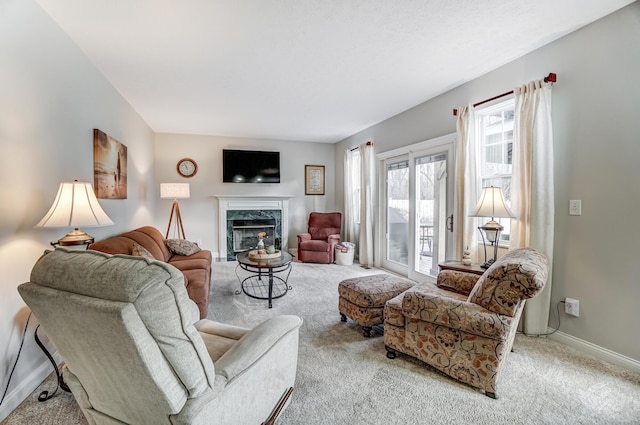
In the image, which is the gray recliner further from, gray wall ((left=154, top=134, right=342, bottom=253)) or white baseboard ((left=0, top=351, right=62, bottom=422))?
gray wall ((left=154, top=134, right=342, bottom=253))

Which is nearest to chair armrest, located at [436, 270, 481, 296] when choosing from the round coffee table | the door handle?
the door handle

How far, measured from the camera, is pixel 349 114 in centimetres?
461

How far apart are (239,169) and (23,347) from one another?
4.64 meters

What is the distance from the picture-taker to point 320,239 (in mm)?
5895

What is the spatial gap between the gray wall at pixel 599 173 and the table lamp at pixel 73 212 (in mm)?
3668

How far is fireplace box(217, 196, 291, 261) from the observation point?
6.04 m

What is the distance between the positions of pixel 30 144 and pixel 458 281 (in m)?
3.37

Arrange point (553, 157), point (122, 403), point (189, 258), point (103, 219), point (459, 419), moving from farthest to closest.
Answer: point (189, 258)
point (553, 157)
point (103, 219)
point (459, 419)
point (122, 403)

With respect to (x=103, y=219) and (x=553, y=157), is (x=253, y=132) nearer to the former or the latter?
(x=103, y=219)

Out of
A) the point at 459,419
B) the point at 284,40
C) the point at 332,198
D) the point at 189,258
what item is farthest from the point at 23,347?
the point at 332,198

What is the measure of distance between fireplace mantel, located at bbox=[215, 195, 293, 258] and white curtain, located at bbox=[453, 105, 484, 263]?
3.93 metres

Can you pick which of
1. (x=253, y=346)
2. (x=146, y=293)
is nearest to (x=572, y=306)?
(x=253, y=346)

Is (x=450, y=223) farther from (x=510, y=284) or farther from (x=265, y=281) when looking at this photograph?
(x=265, y=281)

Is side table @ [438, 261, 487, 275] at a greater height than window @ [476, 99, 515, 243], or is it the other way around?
window @ [476, 99, 515, 243]
